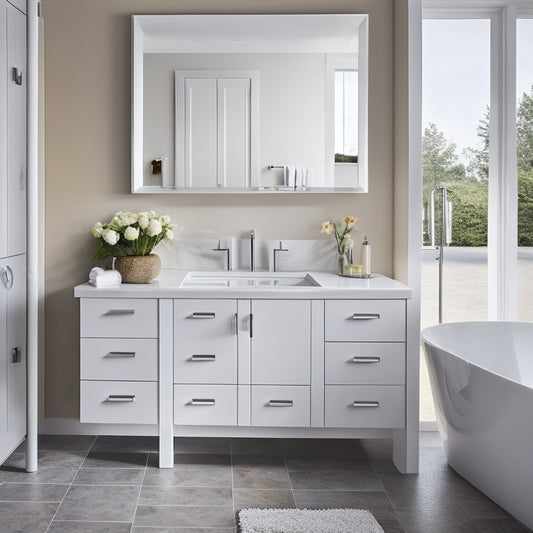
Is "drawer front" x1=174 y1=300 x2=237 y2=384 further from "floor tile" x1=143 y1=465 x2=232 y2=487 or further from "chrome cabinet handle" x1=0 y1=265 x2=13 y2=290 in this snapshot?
"chrome cabinet handle" x1=0 y1=265 x2=13 y2=290

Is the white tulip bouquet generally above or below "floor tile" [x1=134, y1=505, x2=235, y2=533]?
above

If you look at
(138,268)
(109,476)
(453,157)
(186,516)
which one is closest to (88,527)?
(186,516)

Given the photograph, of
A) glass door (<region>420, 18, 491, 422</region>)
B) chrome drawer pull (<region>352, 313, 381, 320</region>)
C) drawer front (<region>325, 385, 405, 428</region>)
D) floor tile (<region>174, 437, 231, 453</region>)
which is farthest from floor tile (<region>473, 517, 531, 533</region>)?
floor tile (<region>174, 437, 231, 453</region>)

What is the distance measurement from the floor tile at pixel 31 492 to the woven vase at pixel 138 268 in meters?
0.96

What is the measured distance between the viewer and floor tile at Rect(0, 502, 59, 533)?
2287mm

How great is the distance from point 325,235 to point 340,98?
720mm

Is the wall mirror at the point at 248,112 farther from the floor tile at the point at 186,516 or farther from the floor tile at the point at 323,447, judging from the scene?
the floor tile at the point at 186,516

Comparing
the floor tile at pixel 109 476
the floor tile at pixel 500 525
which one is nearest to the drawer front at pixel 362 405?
the floor tile at pixel 500 525

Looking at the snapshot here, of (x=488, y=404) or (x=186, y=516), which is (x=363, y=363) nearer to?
(x=488, y=404)

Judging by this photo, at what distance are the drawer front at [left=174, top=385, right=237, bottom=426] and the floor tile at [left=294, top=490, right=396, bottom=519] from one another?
1.47ft

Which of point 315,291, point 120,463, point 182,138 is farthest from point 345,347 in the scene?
point 182,138

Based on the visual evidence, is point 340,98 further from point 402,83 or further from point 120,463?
point 120,463

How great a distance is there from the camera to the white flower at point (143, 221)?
3.02 m

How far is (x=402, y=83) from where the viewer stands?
307 cm
